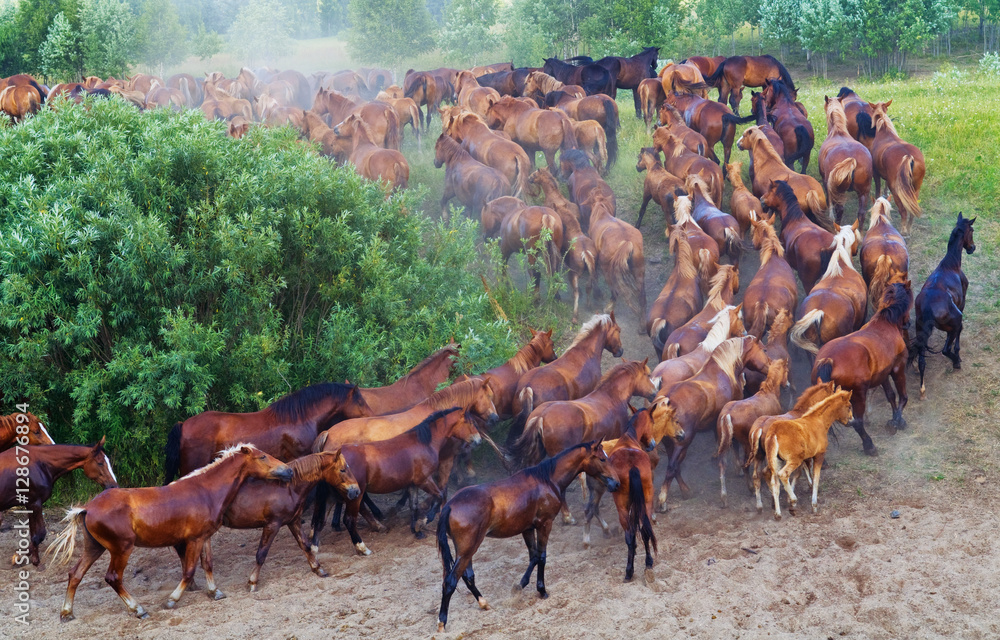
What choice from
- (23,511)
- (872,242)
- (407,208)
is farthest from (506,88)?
(23,511)

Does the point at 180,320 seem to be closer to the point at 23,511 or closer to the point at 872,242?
the point at 23,511

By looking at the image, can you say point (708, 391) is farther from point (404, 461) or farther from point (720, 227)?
point (720, 227)

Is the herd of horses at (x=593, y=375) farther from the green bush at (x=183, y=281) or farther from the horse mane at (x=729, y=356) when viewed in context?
the green bush at (x=183, y=281)

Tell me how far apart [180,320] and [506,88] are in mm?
13537

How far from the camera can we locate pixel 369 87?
28062 millimetres

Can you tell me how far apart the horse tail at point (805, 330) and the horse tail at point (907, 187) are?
424 cm

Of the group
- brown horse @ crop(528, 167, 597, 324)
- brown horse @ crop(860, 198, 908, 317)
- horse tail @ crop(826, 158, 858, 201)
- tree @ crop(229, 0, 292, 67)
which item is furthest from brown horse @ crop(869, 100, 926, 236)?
tree @ crop(229, 0, 292, 67)

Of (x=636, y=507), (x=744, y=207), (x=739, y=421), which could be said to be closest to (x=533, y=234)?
(x=744, y=207)

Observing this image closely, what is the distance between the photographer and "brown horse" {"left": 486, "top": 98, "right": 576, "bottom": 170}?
16172mm

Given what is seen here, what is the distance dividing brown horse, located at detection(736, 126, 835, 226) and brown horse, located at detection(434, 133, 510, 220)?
13.7ft

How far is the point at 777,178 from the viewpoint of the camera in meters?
13.7

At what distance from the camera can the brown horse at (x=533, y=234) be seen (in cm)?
1284

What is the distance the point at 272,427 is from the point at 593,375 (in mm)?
3587

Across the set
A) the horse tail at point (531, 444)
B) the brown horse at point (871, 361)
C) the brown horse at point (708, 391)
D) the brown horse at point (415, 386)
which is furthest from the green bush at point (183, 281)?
the brown horse at point (871, 361)
